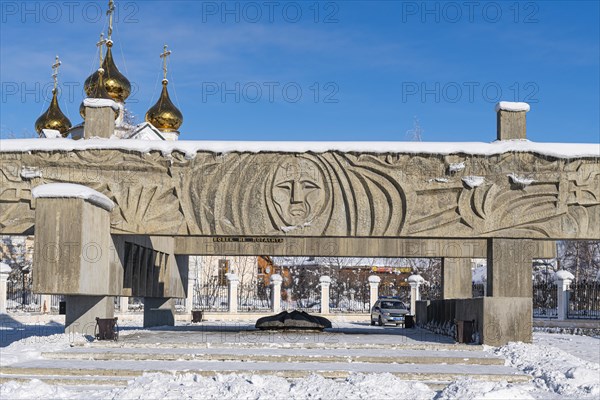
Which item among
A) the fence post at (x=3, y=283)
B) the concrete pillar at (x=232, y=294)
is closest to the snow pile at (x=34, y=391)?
the fence post at (x=3, y=283)

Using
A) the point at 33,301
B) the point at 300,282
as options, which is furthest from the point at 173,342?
the point at 300,282

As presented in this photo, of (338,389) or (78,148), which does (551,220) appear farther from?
(78,148)

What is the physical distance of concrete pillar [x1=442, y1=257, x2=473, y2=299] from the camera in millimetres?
25156

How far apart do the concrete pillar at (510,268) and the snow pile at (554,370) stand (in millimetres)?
1386

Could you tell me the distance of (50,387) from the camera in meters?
10.4

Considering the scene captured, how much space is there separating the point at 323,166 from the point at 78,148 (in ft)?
17.0

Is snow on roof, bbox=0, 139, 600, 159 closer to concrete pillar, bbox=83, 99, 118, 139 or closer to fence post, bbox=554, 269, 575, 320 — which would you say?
concrete pillar, bbox=83, 99, 118, 139

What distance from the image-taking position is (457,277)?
25188mm

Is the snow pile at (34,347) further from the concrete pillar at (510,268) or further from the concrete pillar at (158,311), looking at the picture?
the concrete pillar at (510,268)

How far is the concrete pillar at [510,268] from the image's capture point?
16.3 meters

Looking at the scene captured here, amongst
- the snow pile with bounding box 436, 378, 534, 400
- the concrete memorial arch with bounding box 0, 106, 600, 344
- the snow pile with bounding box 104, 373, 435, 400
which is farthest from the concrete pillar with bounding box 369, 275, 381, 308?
the snow pile with bounding box 436, 378, 534, 400

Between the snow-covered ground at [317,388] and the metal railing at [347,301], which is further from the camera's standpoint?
the metal railing at [347,301]

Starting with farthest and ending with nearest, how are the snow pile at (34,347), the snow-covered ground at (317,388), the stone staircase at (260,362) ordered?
the snow pile at (34,347)
the stone staircase at (260,362)
the snow-covered ground at (317,388)

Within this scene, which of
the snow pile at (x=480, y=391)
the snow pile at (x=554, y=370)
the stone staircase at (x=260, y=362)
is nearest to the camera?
the snow pile at (x=480, y=391)
